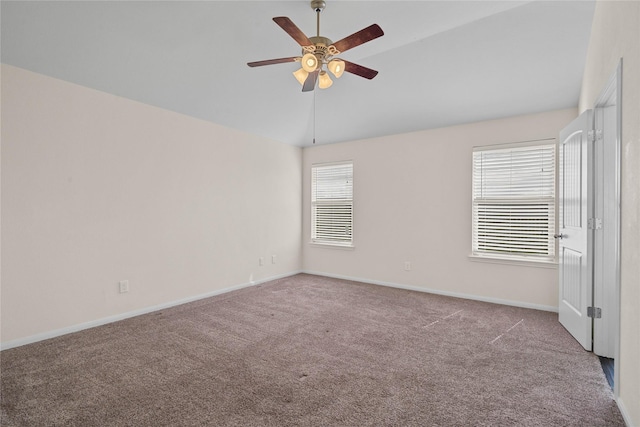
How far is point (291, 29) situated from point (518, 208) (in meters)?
3.54

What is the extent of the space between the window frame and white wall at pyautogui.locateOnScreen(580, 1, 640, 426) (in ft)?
6.60

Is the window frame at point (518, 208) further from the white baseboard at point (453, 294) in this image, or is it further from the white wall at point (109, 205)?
the white wall at point (109, 205)

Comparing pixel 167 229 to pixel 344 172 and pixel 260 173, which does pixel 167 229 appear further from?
pixel 344 172

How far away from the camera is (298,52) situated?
3332 millimetres

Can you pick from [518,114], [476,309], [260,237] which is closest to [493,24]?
[518,114]

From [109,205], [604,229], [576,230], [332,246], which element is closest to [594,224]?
[604,229]

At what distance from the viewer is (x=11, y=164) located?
2846 millimetres

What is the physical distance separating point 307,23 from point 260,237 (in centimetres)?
332

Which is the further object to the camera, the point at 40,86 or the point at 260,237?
the point at 260,237

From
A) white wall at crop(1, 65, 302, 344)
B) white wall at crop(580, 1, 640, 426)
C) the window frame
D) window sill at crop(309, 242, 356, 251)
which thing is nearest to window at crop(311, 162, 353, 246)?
window sill at crop(309, 242, 356, 251)

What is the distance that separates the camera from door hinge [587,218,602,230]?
2.66 m

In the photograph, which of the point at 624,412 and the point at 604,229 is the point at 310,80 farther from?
the point at 624,412

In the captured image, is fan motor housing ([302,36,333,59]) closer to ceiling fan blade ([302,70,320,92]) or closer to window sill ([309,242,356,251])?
ceiling fan blade ([302,70,320,92])

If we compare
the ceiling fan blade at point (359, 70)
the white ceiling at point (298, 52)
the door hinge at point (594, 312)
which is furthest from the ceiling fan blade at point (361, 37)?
the door hinge at point (594, 312)
